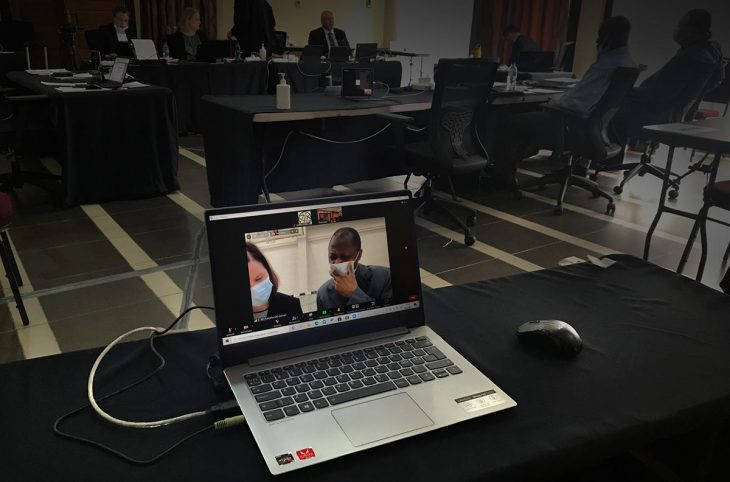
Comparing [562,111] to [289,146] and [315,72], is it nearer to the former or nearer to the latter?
[289,146]

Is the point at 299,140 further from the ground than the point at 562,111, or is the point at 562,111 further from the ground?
the point at 562,111

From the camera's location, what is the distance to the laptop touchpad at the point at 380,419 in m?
0.70

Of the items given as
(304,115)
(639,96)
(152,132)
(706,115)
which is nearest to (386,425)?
(304,115)

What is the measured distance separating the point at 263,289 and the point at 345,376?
18 cm

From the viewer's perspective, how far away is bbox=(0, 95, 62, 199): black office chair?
143 inches

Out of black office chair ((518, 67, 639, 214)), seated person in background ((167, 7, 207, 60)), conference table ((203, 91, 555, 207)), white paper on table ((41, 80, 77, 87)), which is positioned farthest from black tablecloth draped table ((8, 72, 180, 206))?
black office chair ((518, 67, 639, 214))

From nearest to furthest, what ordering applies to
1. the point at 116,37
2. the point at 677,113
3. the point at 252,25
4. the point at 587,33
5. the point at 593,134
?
the point at 593,134 < the point at 677,113 < the point at 116,37 < the point at 252,25 < the point at 587,33

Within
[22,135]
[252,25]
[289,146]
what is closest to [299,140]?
[289,146]

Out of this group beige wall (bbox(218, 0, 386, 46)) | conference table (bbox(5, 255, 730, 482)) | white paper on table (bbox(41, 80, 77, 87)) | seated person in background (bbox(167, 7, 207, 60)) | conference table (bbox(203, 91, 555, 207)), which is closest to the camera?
conference table (bbox(5, 255, 730, 482))

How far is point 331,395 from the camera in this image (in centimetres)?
77

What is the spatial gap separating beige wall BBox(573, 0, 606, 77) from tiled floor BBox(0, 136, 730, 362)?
4462 mm

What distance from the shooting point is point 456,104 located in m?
3.22

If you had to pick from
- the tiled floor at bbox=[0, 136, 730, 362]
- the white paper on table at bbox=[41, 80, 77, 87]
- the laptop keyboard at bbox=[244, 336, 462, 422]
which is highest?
the white paper on table at bbox=[41, 80, 77, 87]

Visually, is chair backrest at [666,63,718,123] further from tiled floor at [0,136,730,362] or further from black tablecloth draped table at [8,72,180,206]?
black tablecloth draped table at [8,72,180,206]
